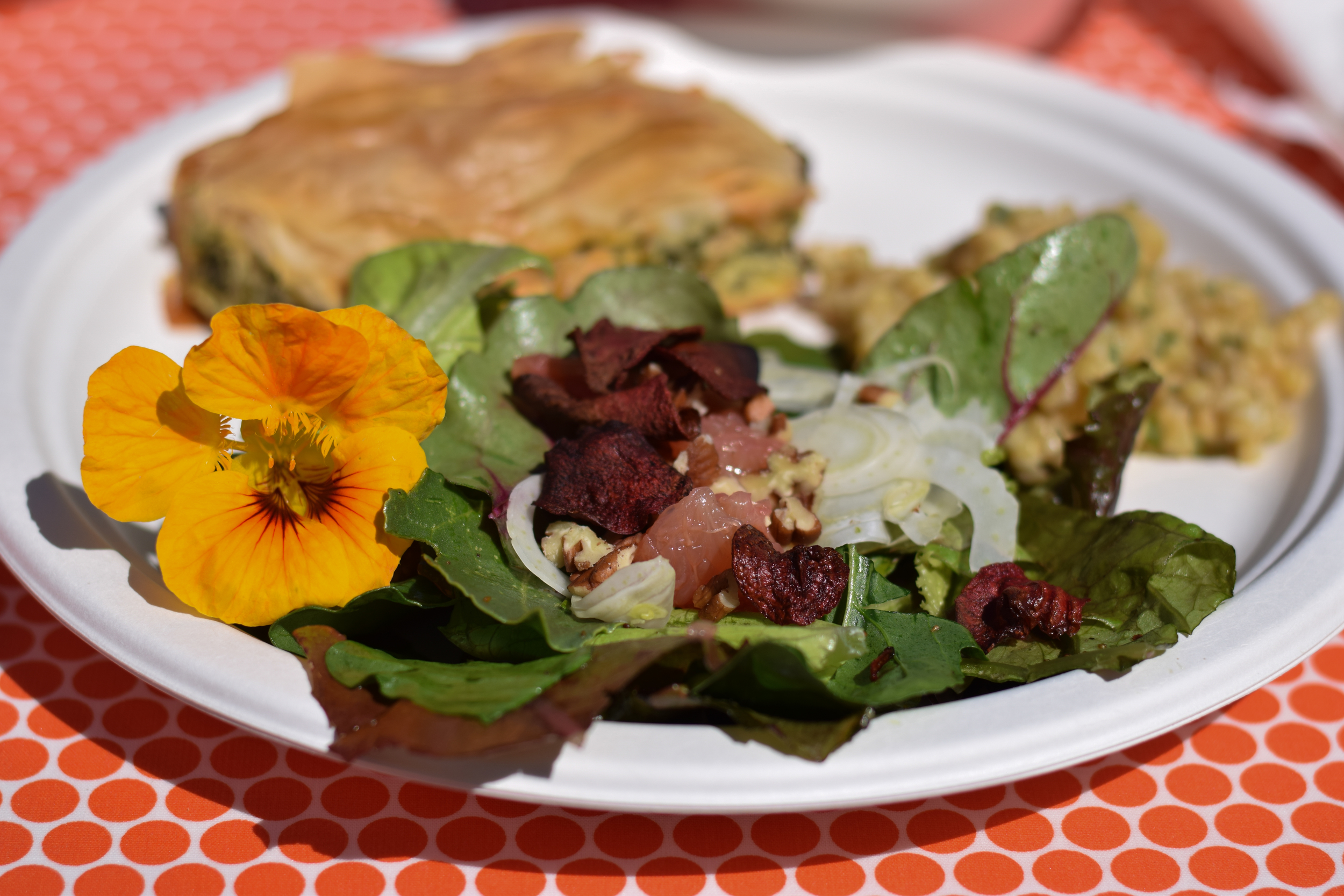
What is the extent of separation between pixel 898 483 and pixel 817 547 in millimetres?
280

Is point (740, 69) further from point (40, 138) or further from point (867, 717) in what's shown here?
point (867, 717)

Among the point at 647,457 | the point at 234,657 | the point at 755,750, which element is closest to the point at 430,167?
the point at 647,457

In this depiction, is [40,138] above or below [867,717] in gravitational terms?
below

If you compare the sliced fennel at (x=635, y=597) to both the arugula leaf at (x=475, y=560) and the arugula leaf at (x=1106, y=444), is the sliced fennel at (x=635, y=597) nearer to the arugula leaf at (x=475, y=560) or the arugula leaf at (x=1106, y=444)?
the arugula leaf at (x=475, y=560)

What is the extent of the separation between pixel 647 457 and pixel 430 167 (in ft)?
4.70

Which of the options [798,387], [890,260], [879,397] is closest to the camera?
[879,397]

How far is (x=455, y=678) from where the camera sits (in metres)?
1.83

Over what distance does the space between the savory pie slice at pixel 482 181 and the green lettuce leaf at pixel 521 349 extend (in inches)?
22.2

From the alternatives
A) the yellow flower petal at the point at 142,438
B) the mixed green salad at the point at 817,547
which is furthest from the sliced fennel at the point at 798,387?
the yellow flower petal at the point at 142,438

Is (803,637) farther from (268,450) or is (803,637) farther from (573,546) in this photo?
(268,450)

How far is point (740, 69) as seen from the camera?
13.3ft

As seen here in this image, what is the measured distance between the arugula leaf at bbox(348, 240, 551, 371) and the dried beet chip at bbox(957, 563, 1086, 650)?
1222 mm

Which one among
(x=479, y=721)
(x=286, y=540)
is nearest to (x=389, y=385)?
(x=286, y=540)

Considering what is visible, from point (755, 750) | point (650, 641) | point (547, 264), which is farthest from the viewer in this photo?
point (547, 264)
